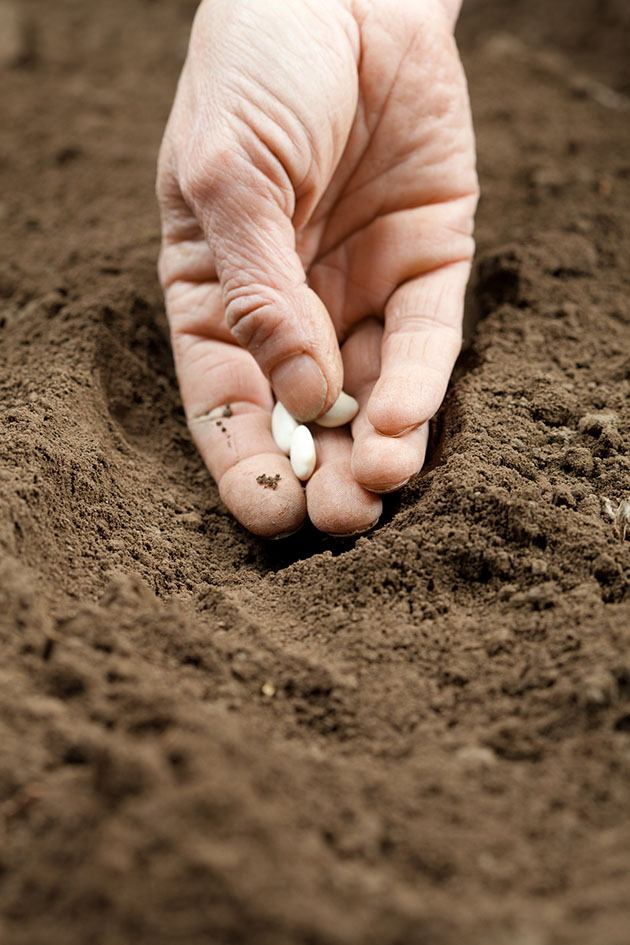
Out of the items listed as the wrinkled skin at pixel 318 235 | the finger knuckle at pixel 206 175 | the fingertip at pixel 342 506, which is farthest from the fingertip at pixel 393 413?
the finger knuckle at pixel 206 175

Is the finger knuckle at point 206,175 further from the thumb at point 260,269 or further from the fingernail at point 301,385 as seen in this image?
the fingernail at point 301,385

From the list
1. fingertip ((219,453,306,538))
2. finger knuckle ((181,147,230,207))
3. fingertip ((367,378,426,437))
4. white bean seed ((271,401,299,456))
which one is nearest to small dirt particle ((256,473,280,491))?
fingertip ((219,453,306,538))

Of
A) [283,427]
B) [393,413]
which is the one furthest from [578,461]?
[283,427]

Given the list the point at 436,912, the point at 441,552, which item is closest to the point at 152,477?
the point at 441,552

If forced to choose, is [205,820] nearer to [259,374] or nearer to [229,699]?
[229,699]

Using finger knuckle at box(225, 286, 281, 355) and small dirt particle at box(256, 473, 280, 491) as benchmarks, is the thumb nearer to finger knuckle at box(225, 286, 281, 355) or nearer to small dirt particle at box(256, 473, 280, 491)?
finger knuckle at box(225, 286, 281, 355)

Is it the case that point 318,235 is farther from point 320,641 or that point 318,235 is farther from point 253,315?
point 320,641
